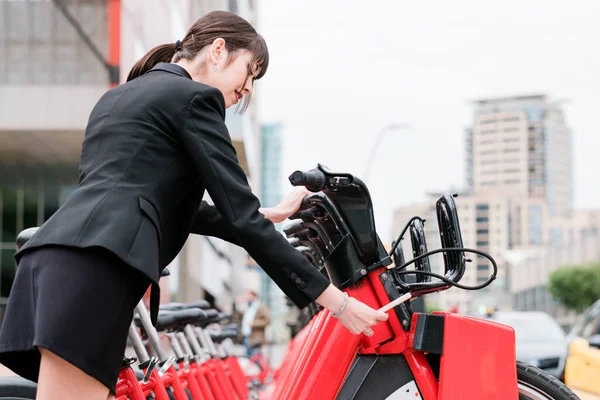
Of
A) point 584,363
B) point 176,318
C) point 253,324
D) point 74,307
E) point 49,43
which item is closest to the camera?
point 74,307

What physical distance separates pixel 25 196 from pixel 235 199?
21545mm

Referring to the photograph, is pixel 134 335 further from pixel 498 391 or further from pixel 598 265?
pixel 598 265

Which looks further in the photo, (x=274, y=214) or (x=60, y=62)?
(x=60, y=62)

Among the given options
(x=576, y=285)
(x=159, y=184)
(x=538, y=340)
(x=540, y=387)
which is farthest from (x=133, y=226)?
(x=576, y=285)

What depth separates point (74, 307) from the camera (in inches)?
90.0

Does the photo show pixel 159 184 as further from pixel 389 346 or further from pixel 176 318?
pixel 176 318

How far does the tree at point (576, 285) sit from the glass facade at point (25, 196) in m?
77.5

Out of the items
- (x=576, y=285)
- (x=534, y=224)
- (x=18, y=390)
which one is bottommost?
(x=534, y=224)

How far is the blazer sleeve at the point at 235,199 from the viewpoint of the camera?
2.45m

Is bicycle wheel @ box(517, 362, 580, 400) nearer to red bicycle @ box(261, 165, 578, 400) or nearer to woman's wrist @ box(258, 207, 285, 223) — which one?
red bicycle @ box(261, 165, 578, 400)

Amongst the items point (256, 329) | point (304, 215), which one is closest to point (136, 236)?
point (304, 215)

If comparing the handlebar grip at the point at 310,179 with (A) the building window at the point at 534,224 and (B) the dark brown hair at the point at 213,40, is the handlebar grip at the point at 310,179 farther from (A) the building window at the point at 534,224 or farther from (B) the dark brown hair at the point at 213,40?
(A) the building window at the point at 534,224

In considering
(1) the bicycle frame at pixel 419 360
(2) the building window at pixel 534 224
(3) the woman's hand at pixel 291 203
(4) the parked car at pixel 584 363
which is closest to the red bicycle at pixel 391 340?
(1) the bicycle frame at pixel 419 360

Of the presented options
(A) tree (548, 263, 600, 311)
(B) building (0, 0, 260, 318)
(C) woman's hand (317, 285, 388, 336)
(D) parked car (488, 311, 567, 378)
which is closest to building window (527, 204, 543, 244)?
(A) tree (548, 263, 600, 311)
